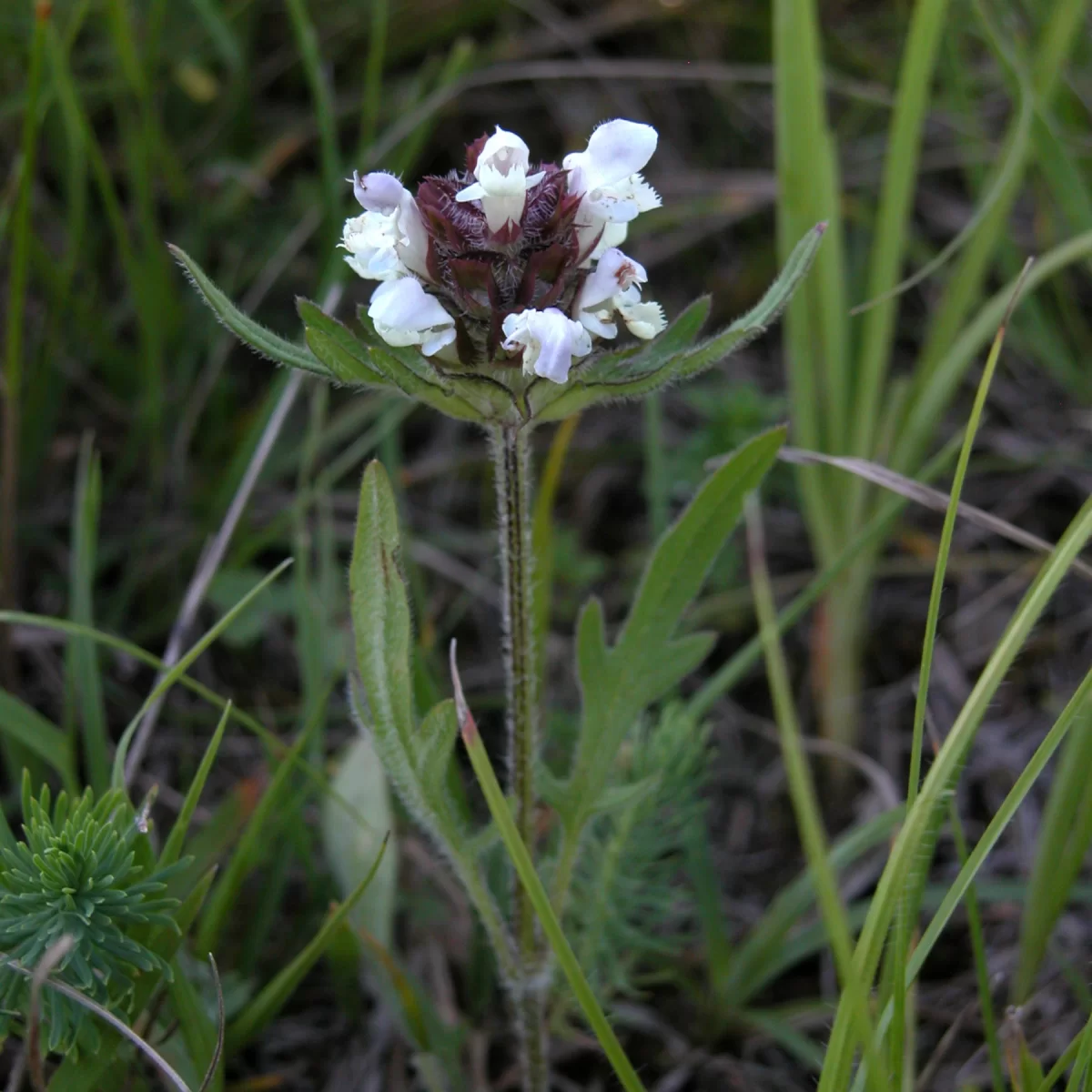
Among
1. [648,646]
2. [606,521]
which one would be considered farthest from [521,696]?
[606,521]

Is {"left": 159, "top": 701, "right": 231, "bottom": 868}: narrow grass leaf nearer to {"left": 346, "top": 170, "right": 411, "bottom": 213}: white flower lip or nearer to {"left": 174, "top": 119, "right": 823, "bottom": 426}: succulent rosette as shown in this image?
{"left": 174, "top": 119, "right": 823, "bottom": 426}: succulent rosette

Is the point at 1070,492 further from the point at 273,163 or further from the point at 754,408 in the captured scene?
the point at 273,163

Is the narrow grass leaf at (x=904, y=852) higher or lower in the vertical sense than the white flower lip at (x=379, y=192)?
lower

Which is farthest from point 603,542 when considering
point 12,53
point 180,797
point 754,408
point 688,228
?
point 12,53

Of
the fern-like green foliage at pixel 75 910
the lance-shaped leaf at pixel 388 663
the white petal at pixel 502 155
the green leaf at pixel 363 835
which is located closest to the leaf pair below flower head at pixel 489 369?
the lance-shaped leaf at pixel 388 663

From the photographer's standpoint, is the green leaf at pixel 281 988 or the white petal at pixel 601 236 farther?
the green leaf at pixel 281 988

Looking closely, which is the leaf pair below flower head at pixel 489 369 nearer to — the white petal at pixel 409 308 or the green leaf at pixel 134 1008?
the white petal at pixel 409 308

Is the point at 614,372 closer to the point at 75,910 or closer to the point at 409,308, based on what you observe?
the point at 409,308
